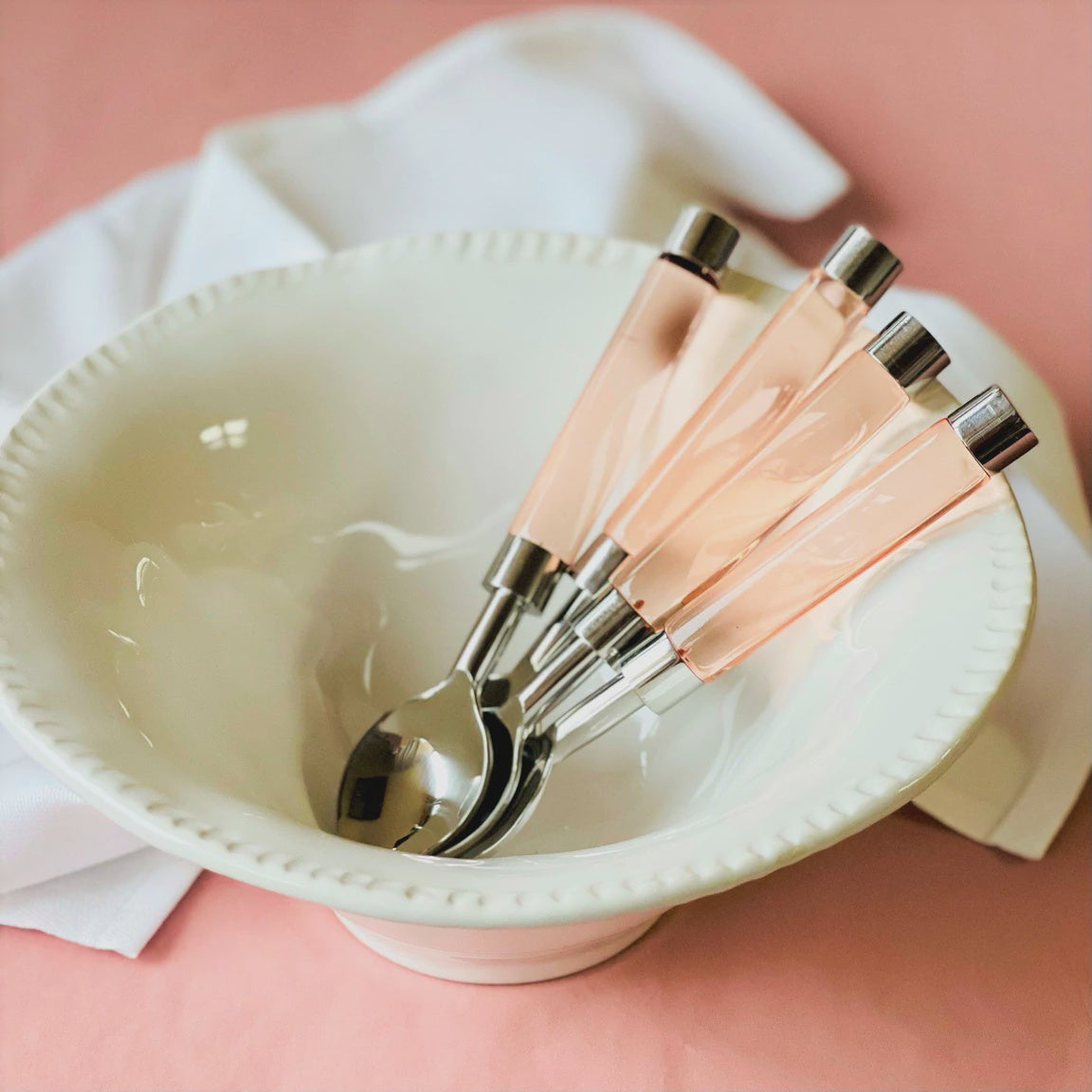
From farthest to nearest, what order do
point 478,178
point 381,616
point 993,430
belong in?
point 478,178
point 381,616
point 993,430

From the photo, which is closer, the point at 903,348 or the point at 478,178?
the point at 903,348

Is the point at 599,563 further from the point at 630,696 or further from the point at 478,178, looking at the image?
the point at 478,178

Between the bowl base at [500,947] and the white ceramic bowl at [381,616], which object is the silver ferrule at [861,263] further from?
the bowl base at [500,947]

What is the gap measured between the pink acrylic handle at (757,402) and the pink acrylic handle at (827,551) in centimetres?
4

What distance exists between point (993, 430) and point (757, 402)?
0.23 feet

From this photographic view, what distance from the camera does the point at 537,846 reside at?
1.04 feet

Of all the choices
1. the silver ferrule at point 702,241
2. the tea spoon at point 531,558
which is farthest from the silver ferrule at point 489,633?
the silver ferrule at point 702,241

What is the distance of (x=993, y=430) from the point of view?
0.88 ft

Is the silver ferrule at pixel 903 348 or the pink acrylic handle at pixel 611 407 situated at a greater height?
the silver ferrule at pixel 903 348

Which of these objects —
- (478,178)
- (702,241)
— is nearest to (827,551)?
(702,241)

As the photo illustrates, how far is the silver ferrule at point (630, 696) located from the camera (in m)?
0.30

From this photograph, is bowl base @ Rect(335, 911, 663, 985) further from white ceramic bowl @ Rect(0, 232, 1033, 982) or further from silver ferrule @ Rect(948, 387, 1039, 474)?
silver ferrule @ Rect(948, 387, 1039, 474)

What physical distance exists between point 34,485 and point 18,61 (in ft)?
1.60

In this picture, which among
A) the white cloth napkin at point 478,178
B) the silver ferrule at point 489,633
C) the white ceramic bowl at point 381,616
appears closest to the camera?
the white ceramic bowl at point 381,616
